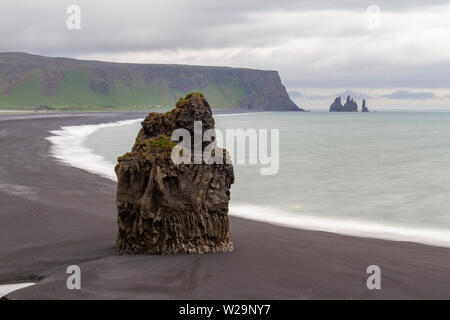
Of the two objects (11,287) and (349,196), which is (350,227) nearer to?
(349,196)

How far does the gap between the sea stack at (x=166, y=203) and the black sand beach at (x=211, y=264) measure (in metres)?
0.33

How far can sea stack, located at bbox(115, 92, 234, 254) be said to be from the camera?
8203 millimetres

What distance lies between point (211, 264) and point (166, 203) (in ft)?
4.40

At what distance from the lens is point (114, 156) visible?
29891mm

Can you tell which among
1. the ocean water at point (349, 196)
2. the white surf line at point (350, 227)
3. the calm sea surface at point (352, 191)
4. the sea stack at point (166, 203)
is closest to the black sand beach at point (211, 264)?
the sea stack at point (166, 203)

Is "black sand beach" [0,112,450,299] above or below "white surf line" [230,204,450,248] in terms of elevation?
above

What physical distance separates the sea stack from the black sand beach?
33cm

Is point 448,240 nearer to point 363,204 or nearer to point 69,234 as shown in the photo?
point 363,204

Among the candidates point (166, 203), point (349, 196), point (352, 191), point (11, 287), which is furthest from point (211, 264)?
point (352, 191)

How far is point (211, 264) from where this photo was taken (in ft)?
25.6

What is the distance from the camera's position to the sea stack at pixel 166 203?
26.9ft

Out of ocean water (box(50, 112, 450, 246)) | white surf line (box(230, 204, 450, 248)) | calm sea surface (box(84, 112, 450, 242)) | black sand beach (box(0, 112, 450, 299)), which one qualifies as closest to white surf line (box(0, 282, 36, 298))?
black sand beach (box(0, 112, 450, 299))

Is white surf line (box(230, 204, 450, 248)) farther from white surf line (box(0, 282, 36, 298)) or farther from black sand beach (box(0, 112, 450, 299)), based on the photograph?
white surf line (box(0, 282, 36, 298))

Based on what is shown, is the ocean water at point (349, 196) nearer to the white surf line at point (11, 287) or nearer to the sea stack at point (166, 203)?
the sea stack at point (166, 203)
